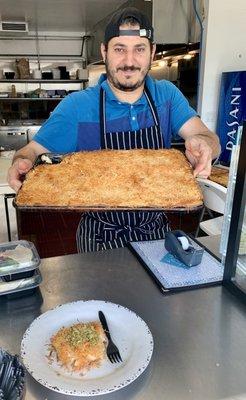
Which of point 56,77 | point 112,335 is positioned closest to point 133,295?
point 112,335

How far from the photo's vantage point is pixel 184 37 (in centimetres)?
299

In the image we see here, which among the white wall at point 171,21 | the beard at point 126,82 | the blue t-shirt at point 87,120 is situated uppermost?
the white wall at point 171,21

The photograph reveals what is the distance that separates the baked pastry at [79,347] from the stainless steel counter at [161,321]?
6cm

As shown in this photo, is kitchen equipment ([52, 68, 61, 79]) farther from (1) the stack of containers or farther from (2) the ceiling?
(1) the stack of containers

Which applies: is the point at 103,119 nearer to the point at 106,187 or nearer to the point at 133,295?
the point at 106,187

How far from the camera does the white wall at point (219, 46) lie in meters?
2.71

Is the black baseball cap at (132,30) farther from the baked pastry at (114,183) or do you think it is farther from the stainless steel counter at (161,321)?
the stainless steel counter at (161,321)

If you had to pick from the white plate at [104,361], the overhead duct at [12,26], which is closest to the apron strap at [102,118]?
the white plate at [104,361]

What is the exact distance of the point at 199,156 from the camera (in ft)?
3.69

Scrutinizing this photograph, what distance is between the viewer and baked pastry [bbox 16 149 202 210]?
1.02 m

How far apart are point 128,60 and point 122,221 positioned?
0.67 metres

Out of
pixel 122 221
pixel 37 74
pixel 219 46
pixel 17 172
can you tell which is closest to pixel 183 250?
pixel 122 221

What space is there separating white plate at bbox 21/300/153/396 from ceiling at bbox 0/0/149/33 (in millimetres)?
3040

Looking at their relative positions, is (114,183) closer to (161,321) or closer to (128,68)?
(161,321)
